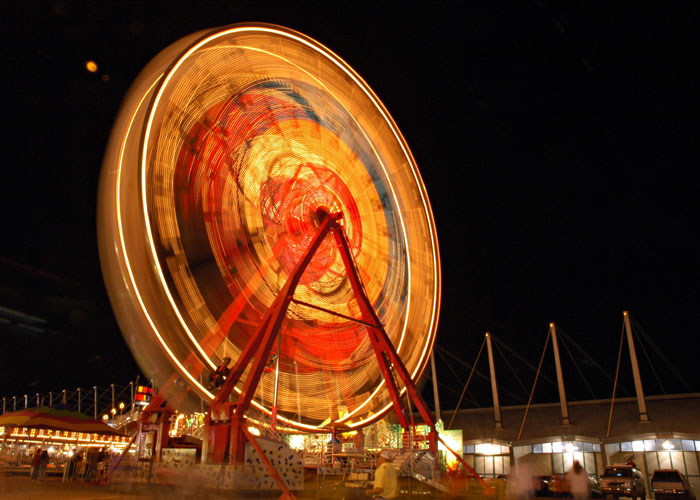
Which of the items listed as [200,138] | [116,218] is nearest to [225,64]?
[200,138]

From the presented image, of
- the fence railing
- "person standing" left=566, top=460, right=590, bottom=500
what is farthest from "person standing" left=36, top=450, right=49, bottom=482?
the fence railing

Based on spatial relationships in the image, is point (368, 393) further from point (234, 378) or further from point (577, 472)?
point (577, 472)

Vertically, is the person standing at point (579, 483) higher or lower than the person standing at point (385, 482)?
lower

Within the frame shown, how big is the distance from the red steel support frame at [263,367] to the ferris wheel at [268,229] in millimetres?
55

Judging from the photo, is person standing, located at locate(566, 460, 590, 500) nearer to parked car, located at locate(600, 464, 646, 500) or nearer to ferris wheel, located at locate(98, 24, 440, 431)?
ferris wheel, located at locate(98, 24, 440, 431)

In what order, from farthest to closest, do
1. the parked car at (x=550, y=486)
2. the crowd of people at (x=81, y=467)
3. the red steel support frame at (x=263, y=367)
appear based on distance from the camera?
the parked car at (x=550, y=486)
the crowd of people at (x=81, y=467)
the red steel support frame at (x=263, y=367)

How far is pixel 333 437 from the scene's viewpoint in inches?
539

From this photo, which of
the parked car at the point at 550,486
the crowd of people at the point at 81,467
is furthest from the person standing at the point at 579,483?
the crowd of people at the point at 81,467

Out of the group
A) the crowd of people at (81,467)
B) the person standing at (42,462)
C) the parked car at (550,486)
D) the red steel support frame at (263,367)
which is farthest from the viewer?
the parked car at (550,486)

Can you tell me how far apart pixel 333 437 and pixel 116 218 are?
7.65 meters

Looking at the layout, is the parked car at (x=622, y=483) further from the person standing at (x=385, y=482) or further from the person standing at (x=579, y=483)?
the person standing at (x=385, y=482)

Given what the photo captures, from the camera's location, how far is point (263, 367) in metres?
11.4

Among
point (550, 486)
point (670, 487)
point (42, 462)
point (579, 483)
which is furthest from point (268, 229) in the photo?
point (670, 487)

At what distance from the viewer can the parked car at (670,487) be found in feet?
51.3
